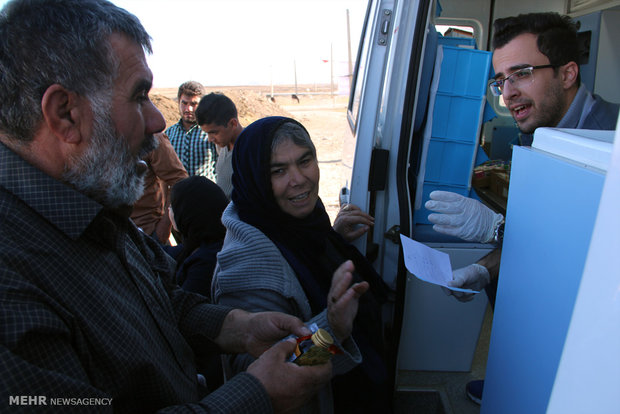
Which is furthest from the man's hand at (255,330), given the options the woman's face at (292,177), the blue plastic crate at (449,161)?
the blue plastic crate at (449,161)

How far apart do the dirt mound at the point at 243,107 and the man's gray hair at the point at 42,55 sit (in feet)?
46.3

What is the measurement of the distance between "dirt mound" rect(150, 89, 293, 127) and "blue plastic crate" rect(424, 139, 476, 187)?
13152mm

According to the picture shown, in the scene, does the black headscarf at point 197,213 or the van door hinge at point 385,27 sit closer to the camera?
the van door hinge at point 385,27

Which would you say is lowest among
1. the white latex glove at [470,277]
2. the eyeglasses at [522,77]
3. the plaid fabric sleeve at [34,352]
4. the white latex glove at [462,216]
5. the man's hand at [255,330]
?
the man's hand at [255,330]

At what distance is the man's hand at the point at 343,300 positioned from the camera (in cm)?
124

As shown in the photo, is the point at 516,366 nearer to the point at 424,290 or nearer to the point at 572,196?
the point at 572,196

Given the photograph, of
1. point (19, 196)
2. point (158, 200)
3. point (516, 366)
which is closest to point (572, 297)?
point (516, 366)

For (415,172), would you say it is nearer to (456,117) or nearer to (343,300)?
Result: (456,117)

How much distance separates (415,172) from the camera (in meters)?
2.31

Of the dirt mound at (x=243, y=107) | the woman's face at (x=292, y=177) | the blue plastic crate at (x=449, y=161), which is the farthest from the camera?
the dirt mound at (x=243, y=107)

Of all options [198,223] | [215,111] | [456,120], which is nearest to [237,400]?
[198,223]

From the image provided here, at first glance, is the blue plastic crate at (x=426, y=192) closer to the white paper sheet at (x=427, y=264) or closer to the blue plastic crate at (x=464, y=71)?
the blue plastic crate at (x=464, y=71)

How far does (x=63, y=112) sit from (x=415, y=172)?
1851 millimetres

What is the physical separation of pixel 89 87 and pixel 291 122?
0.92 m
